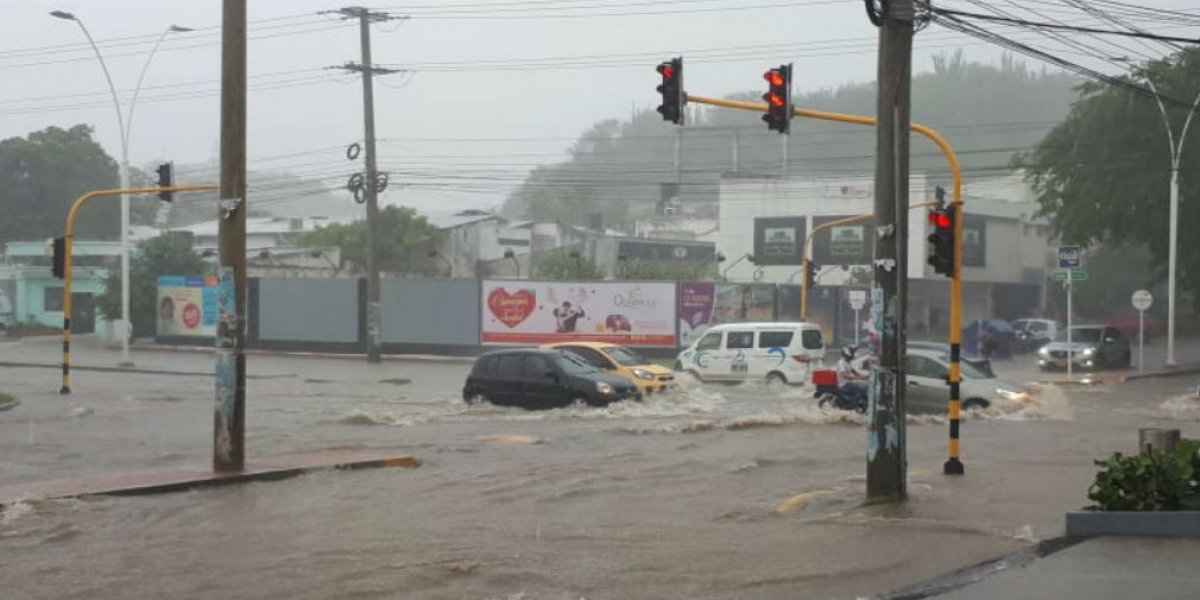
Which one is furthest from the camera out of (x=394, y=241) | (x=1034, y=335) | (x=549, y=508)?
(x=394, y=241)

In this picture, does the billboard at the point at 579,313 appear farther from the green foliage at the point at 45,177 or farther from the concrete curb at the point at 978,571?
the concrete curb at the point at 978,571

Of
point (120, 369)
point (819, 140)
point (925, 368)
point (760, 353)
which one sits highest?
point (819, 140)

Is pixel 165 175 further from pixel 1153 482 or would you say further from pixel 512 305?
pixel 512 305

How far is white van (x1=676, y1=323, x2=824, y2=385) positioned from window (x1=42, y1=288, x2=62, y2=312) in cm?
4710

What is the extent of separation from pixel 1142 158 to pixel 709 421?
3170 cm

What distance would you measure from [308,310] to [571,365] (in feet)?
119

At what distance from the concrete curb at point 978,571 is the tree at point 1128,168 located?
40.1 metres

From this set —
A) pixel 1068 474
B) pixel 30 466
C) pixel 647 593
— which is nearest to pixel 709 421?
pixel 1068 474

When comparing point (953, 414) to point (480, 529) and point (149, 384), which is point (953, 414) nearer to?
point (480, 529)

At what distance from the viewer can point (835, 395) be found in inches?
987

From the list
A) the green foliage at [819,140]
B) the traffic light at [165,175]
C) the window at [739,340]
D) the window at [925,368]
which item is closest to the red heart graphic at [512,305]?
the window at [739,340]

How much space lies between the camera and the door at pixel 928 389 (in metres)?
25.3

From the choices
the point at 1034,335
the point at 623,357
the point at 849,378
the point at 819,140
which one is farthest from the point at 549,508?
the point at 819,140

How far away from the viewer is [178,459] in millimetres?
18875
